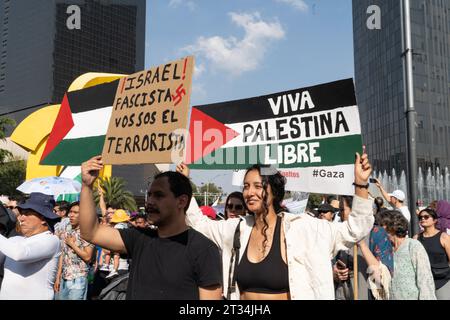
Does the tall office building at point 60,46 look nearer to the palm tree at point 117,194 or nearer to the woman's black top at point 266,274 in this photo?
the palm tree at point 117,194

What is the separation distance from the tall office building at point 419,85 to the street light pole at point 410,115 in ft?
178

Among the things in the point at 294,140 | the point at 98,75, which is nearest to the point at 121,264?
the point at 294,140

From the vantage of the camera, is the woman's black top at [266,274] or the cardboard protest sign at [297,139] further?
the cardboard protest sign at [297,139]

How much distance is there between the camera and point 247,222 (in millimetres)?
3279

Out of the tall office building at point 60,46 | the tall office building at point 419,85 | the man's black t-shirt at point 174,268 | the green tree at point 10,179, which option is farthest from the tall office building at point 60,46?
the man's black t-shirt at point 174,268

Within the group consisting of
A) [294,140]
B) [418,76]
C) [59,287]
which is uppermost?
[418,76]

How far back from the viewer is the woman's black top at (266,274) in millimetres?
2885

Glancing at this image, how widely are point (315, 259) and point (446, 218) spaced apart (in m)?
4.06

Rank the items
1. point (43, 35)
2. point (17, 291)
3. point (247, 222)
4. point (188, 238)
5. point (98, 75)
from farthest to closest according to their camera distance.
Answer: point (43, 35), point (98, 75), point (17, 291), point (247, 222), point (188, 238)

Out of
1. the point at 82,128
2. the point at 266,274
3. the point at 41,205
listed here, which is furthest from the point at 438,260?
the point at 82,128

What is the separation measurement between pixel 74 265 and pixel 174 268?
4.15m

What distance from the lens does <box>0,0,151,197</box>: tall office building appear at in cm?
9500

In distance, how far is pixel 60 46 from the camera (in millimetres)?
96625

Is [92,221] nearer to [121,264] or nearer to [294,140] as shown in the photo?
[294,140]
